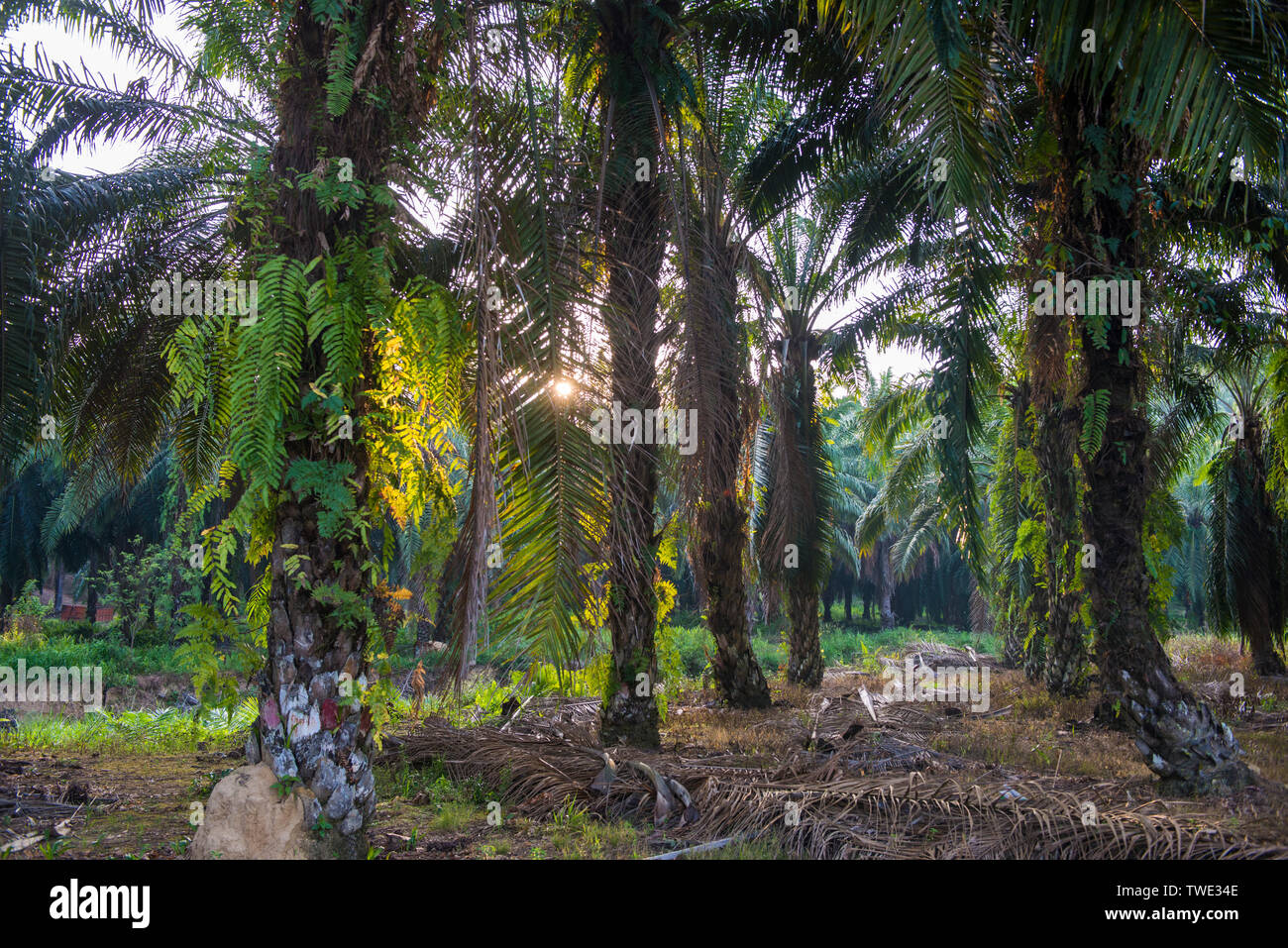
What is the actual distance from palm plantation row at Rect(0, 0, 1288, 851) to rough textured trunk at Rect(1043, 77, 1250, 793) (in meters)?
0.02

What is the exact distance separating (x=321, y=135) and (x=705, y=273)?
243 cm

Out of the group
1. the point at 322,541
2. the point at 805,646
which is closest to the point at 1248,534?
the point at 805,646

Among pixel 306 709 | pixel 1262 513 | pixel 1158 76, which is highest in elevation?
Result: pixel 1158 76

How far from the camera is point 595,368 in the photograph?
423 cm

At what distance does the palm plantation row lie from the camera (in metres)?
3.90

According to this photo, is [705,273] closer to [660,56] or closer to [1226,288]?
[660,56]

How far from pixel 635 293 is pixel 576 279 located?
5.27ft

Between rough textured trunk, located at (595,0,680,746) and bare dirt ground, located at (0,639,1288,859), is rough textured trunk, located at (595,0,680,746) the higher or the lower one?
the higher one

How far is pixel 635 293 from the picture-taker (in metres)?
6.02

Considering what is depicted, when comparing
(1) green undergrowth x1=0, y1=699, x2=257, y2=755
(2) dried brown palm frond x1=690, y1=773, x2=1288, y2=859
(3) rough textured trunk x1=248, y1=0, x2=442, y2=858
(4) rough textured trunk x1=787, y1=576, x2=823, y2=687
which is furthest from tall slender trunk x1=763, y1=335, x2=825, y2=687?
(1) green undergrowth x1=0, y1=699, x2=257, y2=755

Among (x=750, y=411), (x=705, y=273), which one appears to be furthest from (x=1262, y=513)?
(x=705, y=273)

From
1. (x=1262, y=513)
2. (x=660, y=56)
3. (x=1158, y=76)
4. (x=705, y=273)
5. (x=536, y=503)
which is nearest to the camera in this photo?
(x=536, y=503)

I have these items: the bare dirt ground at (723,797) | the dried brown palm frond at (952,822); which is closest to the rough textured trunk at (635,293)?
the bare dirt ground at (723,797)

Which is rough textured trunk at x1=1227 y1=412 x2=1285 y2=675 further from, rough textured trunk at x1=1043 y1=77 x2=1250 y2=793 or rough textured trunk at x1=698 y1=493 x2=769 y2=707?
rough textured trunk at x1=1043 y1=77 x2=1250 y2=793
